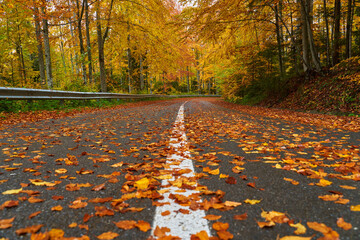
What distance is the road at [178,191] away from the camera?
1.35 meters

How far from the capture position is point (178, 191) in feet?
6.19

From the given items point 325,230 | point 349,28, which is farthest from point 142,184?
point 349,28

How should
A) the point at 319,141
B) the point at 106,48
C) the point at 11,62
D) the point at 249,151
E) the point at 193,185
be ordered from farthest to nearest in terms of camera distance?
the point at 106,48 < the point at 11,62 < the point at 319,141 < the point at 249,151 < the point at 193,185

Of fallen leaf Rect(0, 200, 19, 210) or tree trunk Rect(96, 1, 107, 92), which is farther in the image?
tree trunk Rect(96, 1, 107, 92)

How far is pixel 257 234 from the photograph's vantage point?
1305mm

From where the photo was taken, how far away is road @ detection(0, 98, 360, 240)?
1354mm

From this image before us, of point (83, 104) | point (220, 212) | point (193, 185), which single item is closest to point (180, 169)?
point (193, 185)

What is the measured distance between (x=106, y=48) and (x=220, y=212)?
71.1 ft

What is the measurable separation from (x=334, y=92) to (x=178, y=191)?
31.4 feet

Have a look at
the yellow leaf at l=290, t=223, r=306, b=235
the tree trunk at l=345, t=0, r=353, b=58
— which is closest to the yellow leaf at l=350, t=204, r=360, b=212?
the yellow leaf at l=290, t=223, r=306, b=235

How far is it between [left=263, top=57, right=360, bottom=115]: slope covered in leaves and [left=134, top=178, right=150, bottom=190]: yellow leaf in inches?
323

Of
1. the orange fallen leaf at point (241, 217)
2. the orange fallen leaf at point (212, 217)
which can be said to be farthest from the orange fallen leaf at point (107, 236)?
the orange fallen leaf at point (241, 217)

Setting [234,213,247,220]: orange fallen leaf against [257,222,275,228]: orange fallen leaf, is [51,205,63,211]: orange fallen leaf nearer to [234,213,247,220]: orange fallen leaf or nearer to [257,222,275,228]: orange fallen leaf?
Answer: [234,213,247,220]: orange fallen leaf

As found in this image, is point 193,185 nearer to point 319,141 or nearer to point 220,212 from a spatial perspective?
point 220,212
